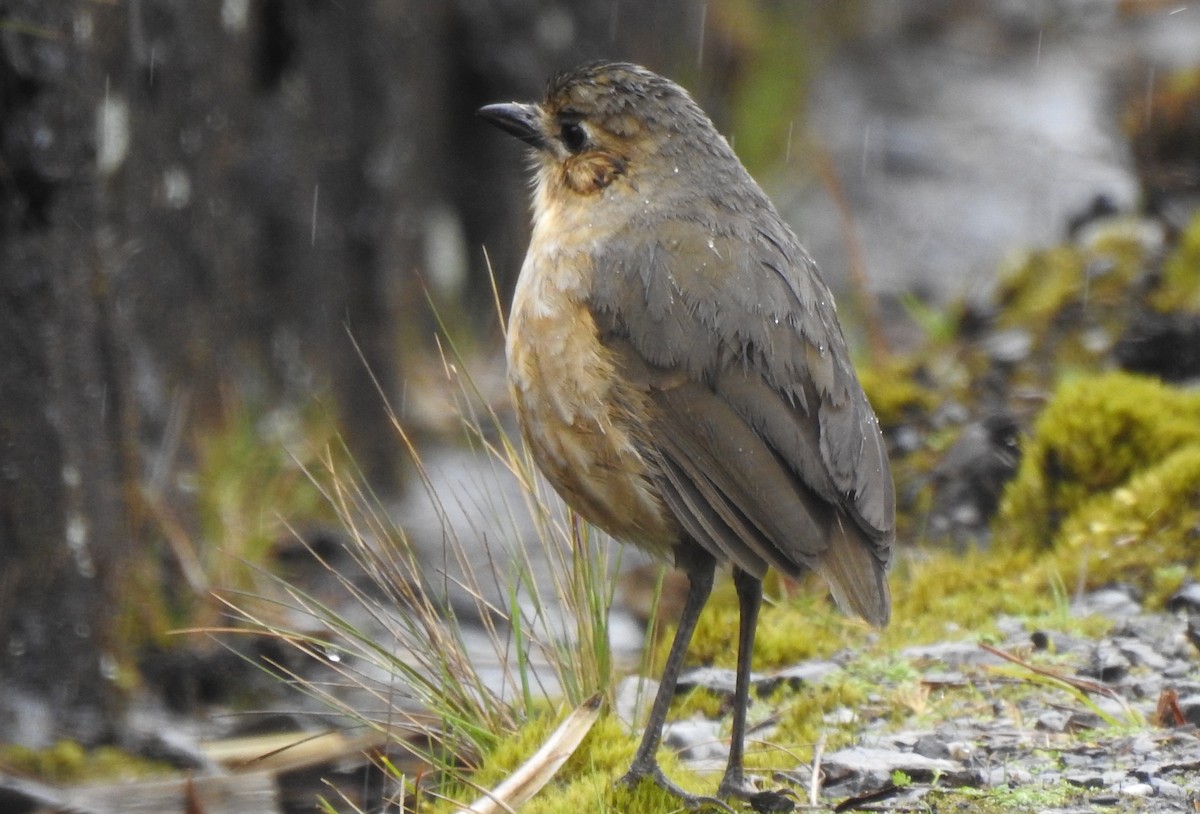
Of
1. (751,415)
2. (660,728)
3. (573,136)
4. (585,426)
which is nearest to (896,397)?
(573,136)

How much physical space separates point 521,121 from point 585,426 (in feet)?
3.91

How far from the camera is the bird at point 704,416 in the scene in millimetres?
4027

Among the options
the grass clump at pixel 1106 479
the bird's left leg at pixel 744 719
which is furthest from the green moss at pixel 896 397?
the bird's left leg at pixel 744 719

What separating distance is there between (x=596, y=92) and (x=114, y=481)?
266 cm

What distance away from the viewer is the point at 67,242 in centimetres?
570

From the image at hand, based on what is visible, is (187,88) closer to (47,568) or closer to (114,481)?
(114,481)

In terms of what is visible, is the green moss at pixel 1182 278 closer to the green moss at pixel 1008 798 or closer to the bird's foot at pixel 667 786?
the green moss at pixel 1008 798

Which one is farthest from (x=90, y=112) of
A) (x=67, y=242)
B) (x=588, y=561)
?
(x=588, y=561)

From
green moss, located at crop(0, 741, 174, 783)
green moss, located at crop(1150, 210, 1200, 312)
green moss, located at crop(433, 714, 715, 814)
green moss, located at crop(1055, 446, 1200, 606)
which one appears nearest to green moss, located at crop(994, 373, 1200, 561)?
green moss, located at crop(1055, 446, 1200, 606)

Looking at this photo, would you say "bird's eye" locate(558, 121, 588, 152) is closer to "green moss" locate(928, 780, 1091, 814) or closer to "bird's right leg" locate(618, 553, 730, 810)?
"bird's right leg" locate(618, 553, 730, 810)

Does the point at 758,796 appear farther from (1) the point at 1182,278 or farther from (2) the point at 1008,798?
(1) the point at 1182,278

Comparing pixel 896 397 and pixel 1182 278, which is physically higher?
pixel 1182 278

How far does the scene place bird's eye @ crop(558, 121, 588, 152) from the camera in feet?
15.5

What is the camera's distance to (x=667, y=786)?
4.00 metres
